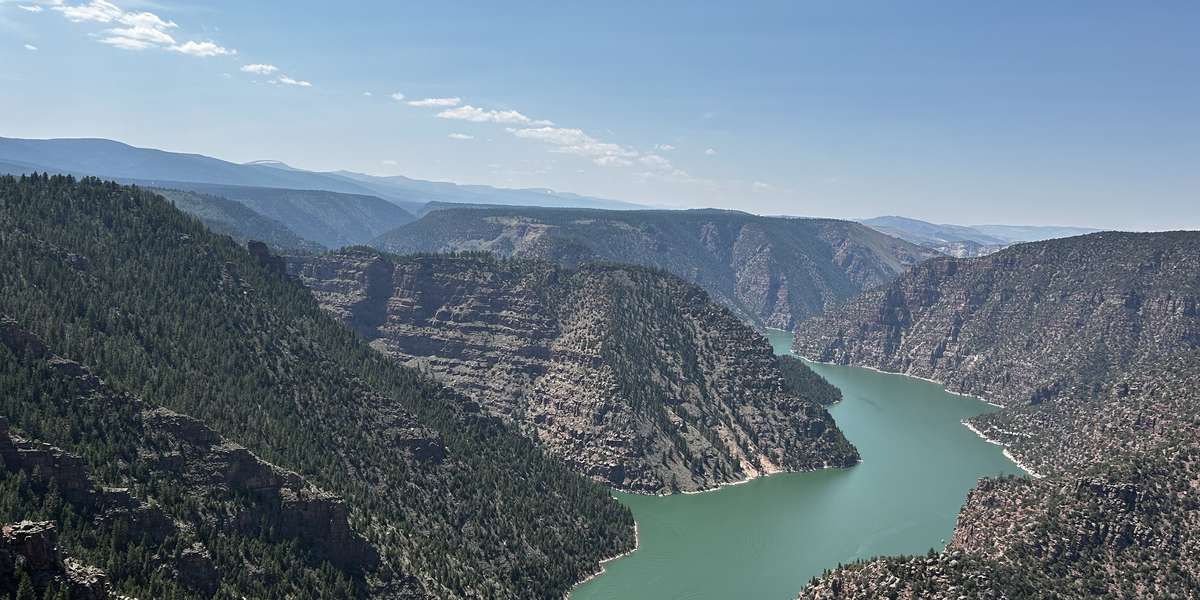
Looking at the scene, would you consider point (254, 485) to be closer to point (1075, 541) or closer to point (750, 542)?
point (750, 542)

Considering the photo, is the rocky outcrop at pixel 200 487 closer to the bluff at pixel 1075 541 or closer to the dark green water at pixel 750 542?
the dark green water at pixel 750 542

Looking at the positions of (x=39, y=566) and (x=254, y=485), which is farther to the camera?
(x=254, y=485)

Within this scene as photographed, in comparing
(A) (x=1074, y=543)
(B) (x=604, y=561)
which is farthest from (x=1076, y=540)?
(B) (x=604, y=561)

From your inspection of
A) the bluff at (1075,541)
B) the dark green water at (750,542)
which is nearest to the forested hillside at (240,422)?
the dark green water at (750,542)

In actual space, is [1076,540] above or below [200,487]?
above

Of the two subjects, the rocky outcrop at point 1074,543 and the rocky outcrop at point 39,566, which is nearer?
the rocky outcrop at point 39,566

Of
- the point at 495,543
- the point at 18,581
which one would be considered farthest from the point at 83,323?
the point at 18,581

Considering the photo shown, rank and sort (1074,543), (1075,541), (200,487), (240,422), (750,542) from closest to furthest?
(200,487), (1074,543), (1075,541), (240,422), (750,542)
